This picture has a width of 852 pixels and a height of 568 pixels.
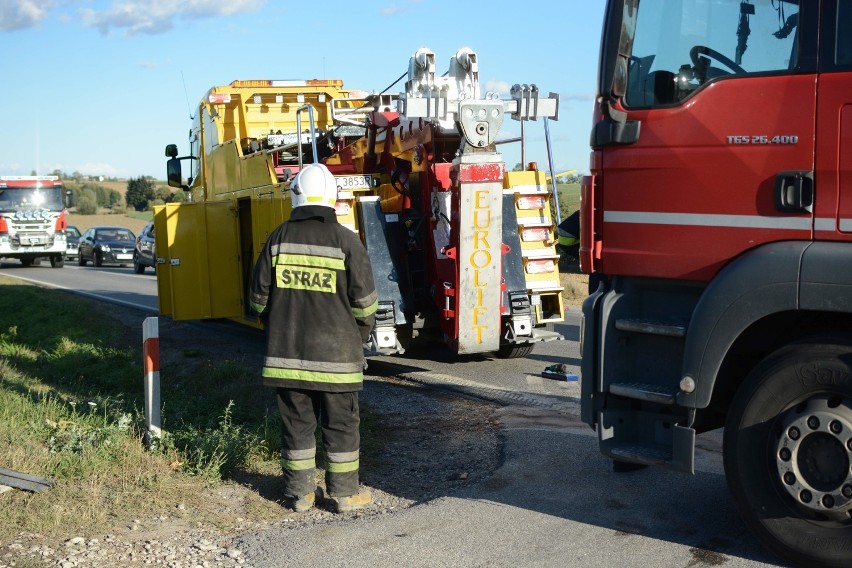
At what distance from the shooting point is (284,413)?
5.76 meters

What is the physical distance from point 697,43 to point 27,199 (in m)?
31.0

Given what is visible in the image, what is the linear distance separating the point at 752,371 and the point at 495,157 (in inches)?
159

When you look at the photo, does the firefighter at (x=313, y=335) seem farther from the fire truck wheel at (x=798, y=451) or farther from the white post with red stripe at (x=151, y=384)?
the fire truck wheel at (x=798, y=451)

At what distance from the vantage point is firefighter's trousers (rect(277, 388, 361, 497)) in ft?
18.7

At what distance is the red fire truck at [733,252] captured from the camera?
438cm

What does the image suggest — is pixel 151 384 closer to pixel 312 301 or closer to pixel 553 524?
pixel 312 301

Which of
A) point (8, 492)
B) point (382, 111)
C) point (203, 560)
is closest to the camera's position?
point (203, 560)

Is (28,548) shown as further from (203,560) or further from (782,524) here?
(782,524)

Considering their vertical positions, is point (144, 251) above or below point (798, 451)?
below

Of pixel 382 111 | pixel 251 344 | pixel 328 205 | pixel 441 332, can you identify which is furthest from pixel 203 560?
pixel 251 344

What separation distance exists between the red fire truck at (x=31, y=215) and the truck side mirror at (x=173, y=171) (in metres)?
18.9

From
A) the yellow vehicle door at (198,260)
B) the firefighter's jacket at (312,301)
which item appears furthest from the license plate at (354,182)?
the firefighter's jacket at (312,301)

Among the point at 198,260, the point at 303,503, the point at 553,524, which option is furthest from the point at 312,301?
the point at 198,260

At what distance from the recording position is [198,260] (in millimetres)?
12430
